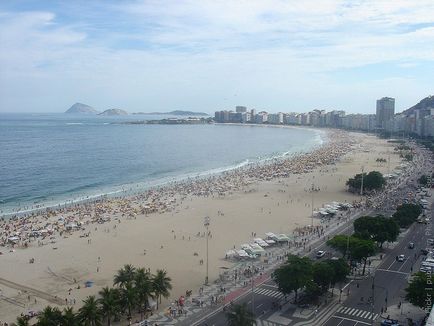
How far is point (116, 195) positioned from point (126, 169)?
23194 mm

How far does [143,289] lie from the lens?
24.8 meters

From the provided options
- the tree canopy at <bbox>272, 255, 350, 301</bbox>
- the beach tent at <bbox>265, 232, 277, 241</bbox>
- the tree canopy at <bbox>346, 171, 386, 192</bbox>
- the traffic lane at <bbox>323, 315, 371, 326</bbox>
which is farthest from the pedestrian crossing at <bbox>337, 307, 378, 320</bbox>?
the tree canopy at <bbox>346, 171, 386, 192</bbox>

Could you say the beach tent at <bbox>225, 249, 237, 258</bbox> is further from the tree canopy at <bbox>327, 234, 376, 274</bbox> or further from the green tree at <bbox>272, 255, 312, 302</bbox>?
the green tree at <bbox>272, 255, 312, 302</bbox>

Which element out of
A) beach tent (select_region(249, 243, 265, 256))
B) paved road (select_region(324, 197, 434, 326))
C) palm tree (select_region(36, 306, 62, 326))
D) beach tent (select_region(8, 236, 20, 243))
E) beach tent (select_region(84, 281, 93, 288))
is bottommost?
beach tent (select_region(84, 281, 93, 288))

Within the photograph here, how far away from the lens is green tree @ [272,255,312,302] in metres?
25.3

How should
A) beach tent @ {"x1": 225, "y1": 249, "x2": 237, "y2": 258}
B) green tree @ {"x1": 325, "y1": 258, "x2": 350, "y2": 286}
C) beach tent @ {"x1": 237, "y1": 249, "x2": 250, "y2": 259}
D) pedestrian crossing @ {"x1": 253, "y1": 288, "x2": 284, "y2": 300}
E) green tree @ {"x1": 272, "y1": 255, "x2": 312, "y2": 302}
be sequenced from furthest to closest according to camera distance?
beach tent @ {"x1": 225, "y1": 249, "x2": 237, "y2": 258}, beach tent @ {"x1": 237, "y1": 249, "x2": 250, "y2": 259}, pedestrian crossing @ {"x1": 253, "y1": 288, "x2": 284, "y2": 300}, green tree @ {"x1": 325, "y1": 258, "x2": 350, "y2": 286}, green tree @ {"x1": 272, "y1": 255, "x2": 312, "y2": 302}

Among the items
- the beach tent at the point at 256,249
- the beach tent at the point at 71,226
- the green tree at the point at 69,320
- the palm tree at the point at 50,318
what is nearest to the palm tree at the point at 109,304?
the green tree at the point at 69,320

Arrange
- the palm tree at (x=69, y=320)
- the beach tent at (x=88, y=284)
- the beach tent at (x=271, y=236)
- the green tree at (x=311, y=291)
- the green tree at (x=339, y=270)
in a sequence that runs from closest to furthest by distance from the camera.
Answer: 1. the palm tree at (x=69, y=320)
2. the green tree at (x=311, y=291)
3. the green tree at (x=339, y=270)
4. the beach tent at (x=88, y=284)
5. the beach tent at (x=271, y=236)

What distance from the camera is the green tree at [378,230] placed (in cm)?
3456

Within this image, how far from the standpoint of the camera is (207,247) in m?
36.9

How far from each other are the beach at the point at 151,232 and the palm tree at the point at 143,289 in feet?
7.24

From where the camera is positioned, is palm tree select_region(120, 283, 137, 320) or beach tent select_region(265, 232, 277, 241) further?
beach tent select_region(265, 232, 277, 241)

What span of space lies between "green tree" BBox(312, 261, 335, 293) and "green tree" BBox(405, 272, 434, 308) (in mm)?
4330

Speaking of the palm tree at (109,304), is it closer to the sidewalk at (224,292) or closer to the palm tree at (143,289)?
the palm tree at (143,289)
